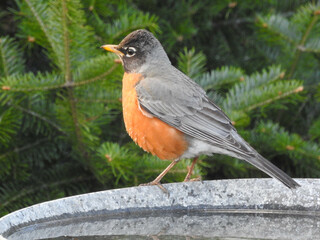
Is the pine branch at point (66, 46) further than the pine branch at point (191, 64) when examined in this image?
No

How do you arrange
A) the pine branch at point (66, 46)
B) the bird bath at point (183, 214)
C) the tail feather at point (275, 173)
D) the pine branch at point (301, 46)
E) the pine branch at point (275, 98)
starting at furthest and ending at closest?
the pine branch at point (301, 46) < the pine branch at point (275, 98) < the pine branch at point (66, 46) < the tail feather at point (275, 173) < the bird bath at point (183, 214)

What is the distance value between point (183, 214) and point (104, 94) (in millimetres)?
867

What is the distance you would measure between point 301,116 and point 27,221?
2335mm

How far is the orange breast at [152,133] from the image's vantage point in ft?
8.51

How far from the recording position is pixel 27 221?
68.6 inches

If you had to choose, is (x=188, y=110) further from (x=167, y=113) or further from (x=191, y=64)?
(x=191, y=64)

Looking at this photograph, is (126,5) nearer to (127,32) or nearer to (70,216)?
(127,32)

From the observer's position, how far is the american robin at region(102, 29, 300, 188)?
8.51 ft

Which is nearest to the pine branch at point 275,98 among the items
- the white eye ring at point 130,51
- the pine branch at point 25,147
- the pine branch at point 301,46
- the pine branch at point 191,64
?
the pine branch at point 191,64

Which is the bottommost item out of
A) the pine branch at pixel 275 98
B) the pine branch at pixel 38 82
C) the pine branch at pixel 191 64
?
the pine branch at pixel 275 98

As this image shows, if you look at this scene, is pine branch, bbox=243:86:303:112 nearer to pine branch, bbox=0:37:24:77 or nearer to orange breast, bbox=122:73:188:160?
orange breast, bbox=122:73:188:160

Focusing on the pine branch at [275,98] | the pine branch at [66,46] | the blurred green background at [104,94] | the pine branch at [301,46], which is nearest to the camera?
the pine branch at [66,46]

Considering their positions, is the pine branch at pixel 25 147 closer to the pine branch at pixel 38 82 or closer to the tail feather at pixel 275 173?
the pine branch at pixel 38 82

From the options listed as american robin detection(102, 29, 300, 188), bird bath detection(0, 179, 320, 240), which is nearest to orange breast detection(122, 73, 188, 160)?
american robin detection(102, 29, 300, 188)
